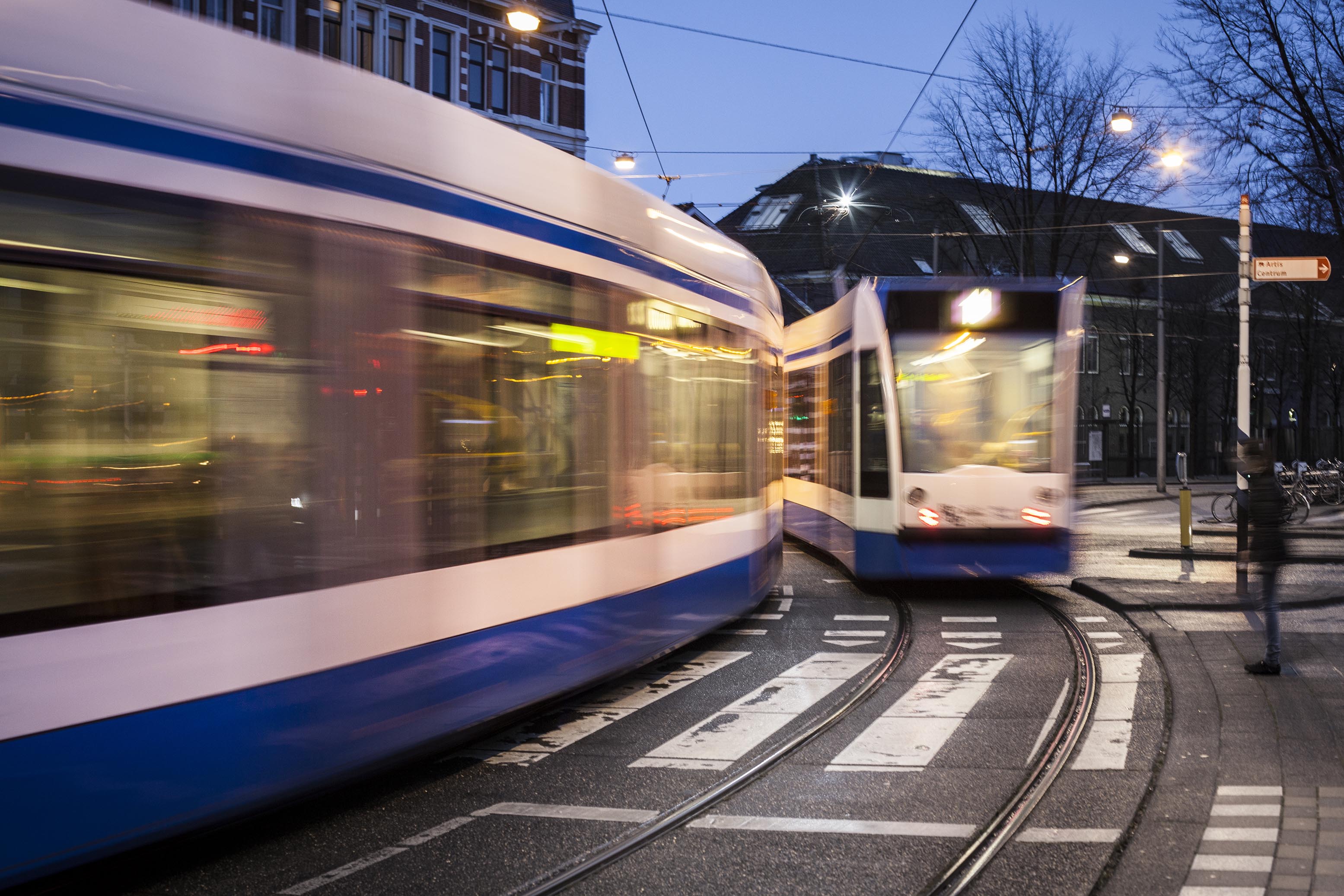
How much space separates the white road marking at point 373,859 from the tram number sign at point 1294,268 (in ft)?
34.9

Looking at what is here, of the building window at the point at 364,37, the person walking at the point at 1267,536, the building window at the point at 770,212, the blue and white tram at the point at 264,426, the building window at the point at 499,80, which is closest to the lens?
the blue and white tram at the point at 264,426

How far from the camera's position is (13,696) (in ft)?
12.0

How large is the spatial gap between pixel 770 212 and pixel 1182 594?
36.5 m

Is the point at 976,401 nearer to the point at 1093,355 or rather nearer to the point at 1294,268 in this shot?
the point at 1294,268

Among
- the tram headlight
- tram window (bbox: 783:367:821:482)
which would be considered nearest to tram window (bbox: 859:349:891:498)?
the tram headlight

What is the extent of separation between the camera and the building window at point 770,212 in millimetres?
45906

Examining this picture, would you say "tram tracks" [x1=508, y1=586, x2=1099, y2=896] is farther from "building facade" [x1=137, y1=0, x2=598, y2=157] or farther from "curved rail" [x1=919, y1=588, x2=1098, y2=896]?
"building facade" [x1=137, y1=0, x2=598, y2=157]

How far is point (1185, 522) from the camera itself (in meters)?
16.8

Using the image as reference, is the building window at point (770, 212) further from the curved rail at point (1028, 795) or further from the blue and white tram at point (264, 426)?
the blue and white tram at point (264, 426)

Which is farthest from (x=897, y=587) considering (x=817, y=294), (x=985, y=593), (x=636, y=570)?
(x=817, y=294)

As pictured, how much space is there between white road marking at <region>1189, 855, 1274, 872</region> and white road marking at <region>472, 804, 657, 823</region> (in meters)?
2.06

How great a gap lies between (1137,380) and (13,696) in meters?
50.5

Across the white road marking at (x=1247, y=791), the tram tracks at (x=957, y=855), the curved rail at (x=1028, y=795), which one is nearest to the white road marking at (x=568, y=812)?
the tram tracks at (x=957, y=855)

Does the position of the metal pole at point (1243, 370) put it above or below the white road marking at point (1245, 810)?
above
